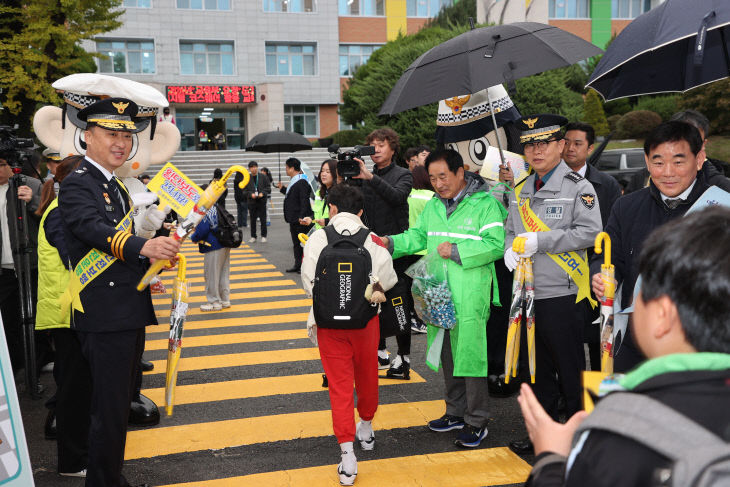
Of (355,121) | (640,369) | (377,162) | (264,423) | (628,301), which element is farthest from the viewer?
(355,121)

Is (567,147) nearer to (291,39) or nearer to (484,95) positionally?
(484,95)

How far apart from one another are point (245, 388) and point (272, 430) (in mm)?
1060

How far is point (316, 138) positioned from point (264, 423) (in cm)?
3542

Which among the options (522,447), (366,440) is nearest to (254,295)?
(366,440)

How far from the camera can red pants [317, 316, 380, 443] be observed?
3.82 meters

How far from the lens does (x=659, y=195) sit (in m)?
3.34

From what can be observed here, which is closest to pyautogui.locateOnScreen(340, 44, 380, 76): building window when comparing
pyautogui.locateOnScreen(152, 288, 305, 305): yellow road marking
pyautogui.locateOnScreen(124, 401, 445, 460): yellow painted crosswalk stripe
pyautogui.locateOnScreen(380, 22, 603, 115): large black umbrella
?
pyautogui.locateOnScreen(152, 288, 305, 305): yellow road marking

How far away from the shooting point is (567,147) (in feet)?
17.2

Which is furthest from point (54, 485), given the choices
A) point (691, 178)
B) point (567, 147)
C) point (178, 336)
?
point (567, 147)

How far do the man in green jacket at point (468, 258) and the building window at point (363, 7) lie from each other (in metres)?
37.6

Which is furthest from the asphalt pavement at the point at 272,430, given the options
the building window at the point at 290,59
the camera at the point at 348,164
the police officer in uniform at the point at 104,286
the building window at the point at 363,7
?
the building window at the point at 363,7

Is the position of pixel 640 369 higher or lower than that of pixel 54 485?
higher

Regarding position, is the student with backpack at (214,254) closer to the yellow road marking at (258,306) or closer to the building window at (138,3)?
the yellow road marking at (258,306)

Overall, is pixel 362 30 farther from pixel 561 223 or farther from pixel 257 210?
pixel 561 223
